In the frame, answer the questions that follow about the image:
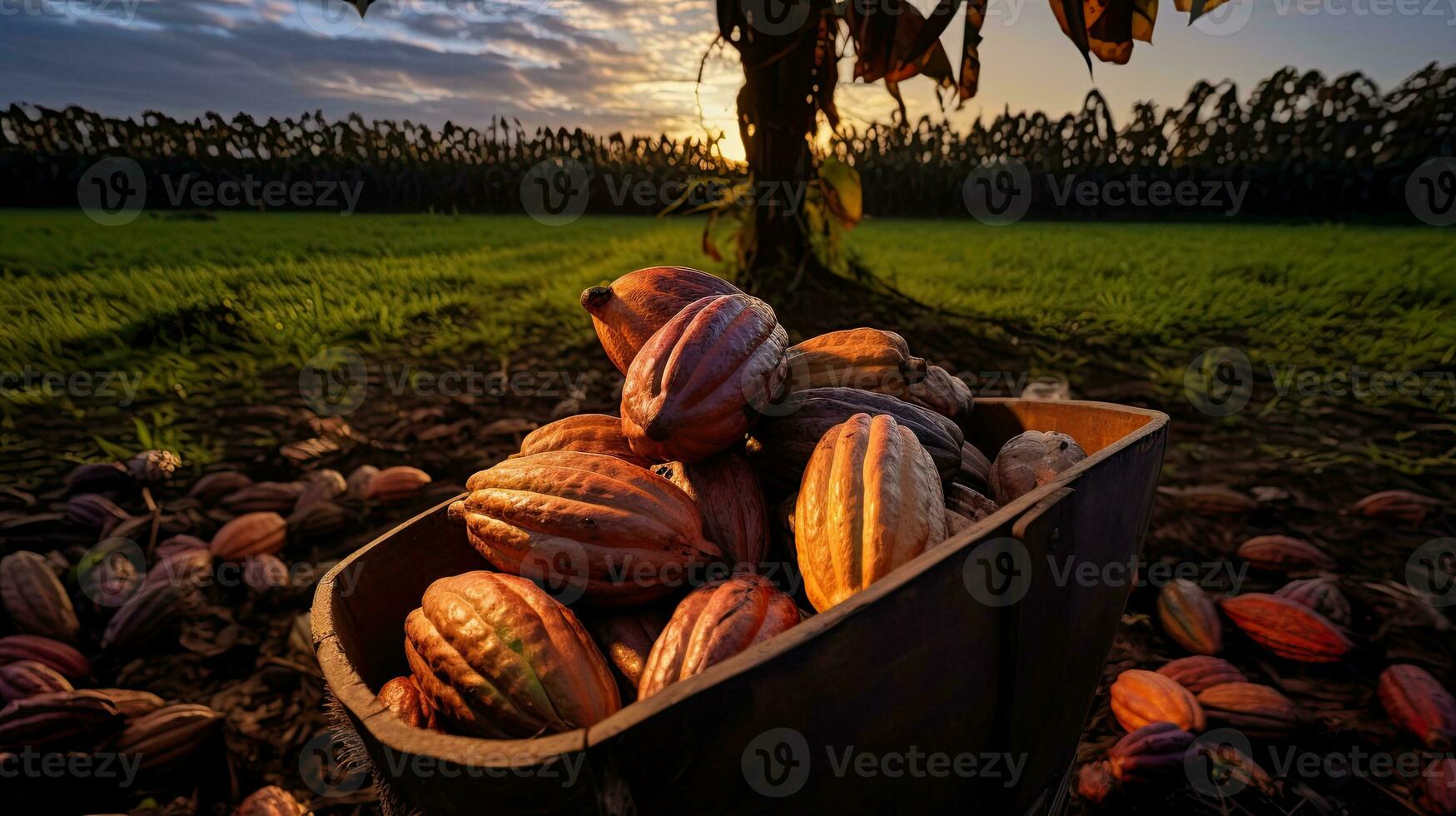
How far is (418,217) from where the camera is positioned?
10.3 m

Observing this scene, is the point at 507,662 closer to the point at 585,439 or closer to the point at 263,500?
the point at 585,439

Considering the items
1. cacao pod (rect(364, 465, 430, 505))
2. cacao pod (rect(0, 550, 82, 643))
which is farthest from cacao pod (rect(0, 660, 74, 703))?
cacao pod (rect(364, 465, 430, 505))

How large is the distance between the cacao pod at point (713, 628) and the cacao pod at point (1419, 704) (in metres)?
1.81

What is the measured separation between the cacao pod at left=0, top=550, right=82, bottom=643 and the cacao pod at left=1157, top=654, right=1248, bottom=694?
10.6 ft

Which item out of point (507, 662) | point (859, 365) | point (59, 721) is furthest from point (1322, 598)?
point (59, 721)

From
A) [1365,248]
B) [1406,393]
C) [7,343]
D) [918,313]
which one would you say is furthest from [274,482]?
[1365,248]

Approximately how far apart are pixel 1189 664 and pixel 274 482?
3.32m

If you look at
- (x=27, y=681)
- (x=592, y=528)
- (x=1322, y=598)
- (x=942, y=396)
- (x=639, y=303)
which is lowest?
(x=27, y=681)

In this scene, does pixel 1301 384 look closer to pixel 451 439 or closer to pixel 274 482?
pixel 451 439

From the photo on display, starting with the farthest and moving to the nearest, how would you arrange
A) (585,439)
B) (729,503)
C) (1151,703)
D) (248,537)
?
1. (248,537)
2. (1151,703)
3. (585,439)
4. (729,503)

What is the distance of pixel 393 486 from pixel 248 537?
506mm

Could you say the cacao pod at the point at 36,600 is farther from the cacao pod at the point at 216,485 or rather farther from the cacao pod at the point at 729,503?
the cacao pod at the point at 729,503

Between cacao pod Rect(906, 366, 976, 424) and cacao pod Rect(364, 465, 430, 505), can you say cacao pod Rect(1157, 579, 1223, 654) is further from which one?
cacao pod Rect(364, 465, 430, 505)

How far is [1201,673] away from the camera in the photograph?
81.1 inches
